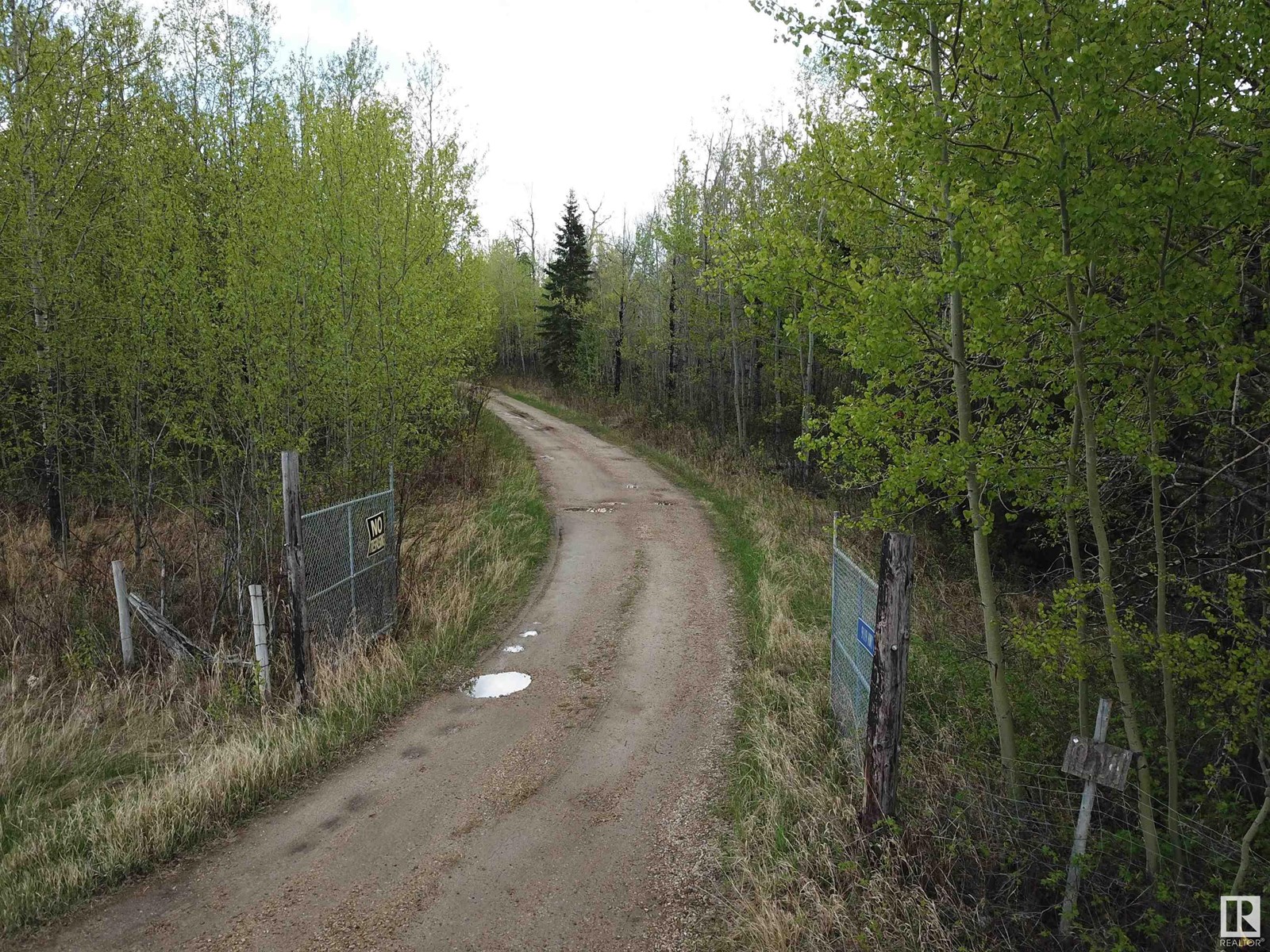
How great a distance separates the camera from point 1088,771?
383cm

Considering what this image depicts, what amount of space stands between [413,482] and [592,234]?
1038 inches

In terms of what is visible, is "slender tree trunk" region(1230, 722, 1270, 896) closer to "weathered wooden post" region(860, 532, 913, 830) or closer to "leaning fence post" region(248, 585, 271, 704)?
"weathered wooden post" region(860, 532, 913, 830)

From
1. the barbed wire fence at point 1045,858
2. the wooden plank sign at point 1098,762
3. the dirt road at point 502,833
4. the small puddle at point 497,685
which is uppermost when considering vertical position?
the wooden plank sign at point 1098,762

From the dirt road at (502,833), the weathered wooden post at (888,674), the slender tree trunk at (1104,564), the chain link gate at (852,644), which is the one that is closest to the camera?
the slender tree trunk at (1104,564)

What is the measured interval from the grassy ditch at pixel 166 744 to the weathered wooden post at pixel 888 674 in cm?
494

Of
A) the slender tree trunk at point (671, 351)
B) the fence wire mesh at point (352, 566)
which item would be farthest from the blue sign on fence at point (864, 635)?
the slender tree trunk at point (671, 351)

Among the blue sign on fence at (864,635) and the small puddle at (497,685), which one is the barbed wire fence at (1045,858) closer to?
the blue sign on fence at (864,635)

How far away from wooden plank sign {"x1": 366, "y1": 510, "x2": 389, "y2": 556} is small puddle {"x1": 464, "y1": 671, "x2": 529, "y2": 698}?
7.85 ft

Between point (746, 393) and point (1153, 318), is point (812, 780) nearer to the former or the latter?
point (1153, 318)

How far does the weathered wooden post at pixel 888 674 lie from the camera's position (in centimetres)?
455

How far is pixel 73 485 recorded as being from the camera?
42.5 feet

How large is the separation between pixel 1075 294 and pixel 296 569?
24.2 ft

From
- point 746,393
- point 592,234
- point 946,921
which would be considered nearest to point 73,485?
point 946,921

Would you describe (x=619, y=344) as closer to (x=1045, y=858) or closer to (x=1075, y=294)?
(x=1075, y=294)
